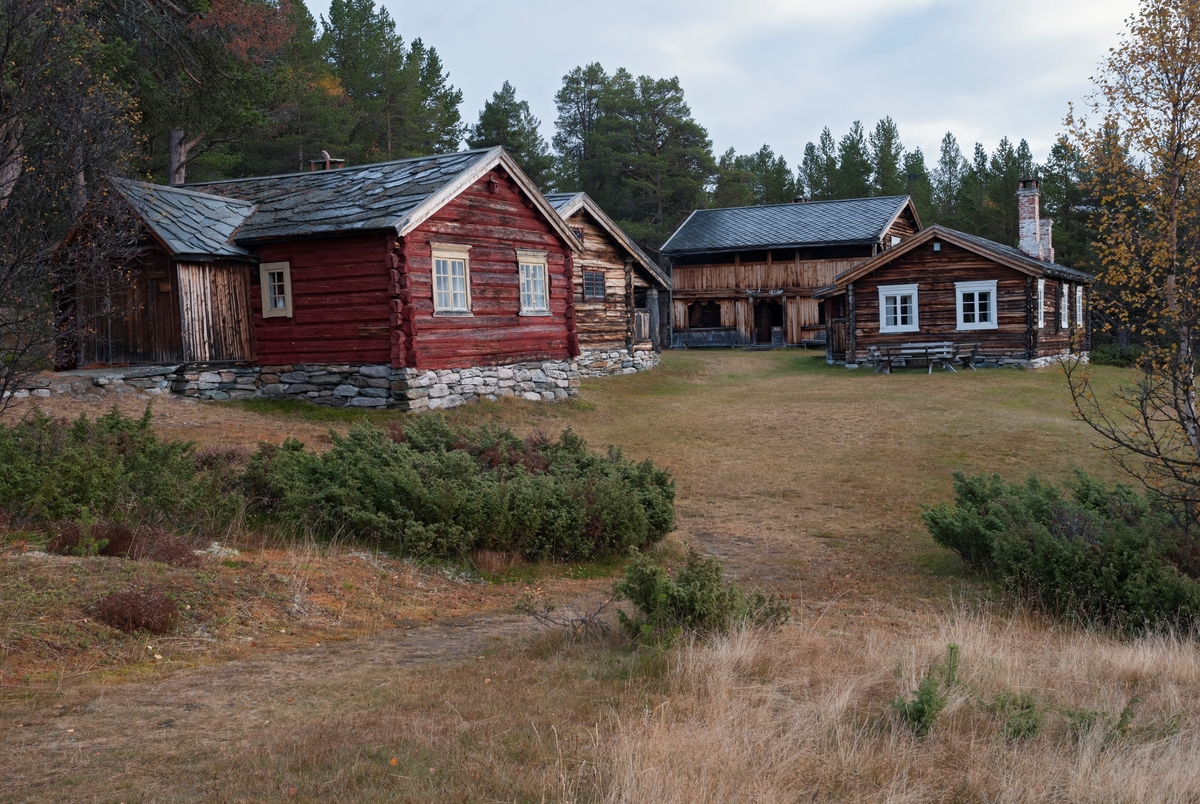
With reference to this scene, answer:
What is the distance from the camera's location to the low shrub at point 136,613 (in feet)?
21.0

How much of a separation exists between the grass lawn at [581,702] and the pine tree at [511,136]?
47.5 m

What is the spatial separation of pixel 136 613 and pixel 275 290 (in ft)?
47.6

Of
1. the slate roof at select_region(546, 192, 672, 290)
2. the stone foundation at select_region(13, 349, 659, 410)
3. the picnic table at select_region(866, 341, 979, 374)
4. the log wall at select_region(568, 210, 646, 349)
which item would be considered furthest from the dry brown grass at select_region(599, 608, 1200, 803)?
the picnic table at select_region(866, 341, 979, 374)

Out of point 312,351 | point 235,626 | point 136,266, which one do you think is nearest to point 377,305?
point 312,351

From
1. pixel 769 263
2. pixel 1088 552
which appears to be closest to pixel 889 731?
pixel 1088 552

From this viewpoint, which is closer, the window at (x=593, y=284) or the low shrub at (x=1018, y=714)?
the low shrub at (x=1018, y=714)

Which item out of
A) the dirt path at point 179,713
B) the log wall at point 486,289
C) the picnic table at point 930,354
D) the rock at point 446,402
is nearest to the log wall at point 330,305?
the log wall at point 486,289

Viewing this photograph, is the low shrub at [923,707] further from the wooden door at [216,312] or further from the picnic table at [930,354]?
the picnic table at [930,354]

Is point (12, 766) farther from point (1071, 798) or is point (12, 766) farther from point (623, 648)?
point (1071, 798)

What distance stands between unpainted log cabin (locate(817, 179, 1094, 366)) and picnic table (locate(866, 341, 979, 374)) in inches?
15.9

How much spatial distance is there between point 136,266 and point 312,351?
379 cm

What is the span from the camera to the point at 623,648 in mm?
6371

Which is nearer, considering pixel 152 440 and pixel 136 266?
pixel 152 440

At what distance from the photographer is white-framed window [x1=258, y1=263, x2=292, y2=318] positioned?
775 inches
